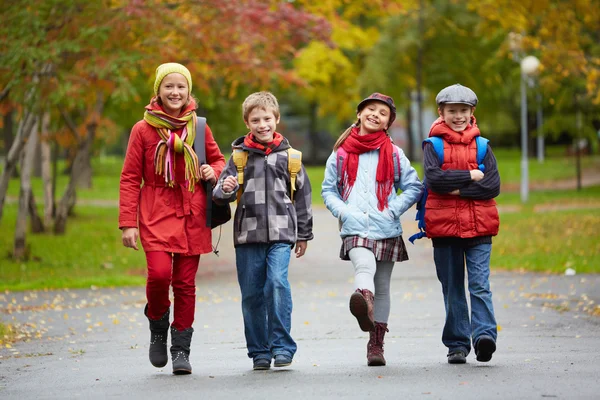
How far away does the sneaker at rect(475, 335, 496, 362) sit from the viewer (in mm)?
7004

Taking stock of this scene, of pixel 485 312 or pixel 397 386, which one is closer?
pixel 397 386

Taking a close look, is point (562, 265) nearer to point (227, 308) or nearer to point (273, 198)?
point (227, 308)

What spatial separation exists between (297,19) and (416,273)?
14.8ft

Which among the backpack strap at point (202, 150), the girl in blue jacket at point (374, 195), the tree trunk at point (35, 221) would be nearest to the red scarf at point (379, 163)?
the girl in blue jacket at point (374, 195)

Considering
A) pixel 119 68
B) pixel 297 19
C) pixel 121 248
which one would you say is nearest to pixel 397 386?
pixel 119 68

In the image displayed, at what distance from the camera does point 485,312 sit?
712 cm

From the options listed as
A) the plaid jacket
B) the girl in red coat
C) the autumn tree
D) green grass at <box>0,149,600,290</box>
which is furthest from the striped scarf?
green grass at <box>0,149,600,290</box>

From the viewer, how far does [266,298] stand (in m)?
7.11

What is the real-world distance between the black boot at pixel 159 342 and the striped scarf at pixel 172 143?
0.90m

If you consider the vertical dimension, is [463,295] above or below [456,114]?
below

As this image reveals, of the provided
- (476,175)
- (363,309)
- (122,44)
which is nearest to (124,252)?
(122,44)

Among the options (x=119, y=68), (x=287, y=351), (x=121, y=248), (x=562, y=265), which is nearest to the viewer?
(x=287, y=351)

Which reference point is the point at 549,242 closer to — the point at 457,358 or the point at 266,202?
the point at 457,358

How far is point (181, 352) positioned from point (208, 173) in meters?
1.16
